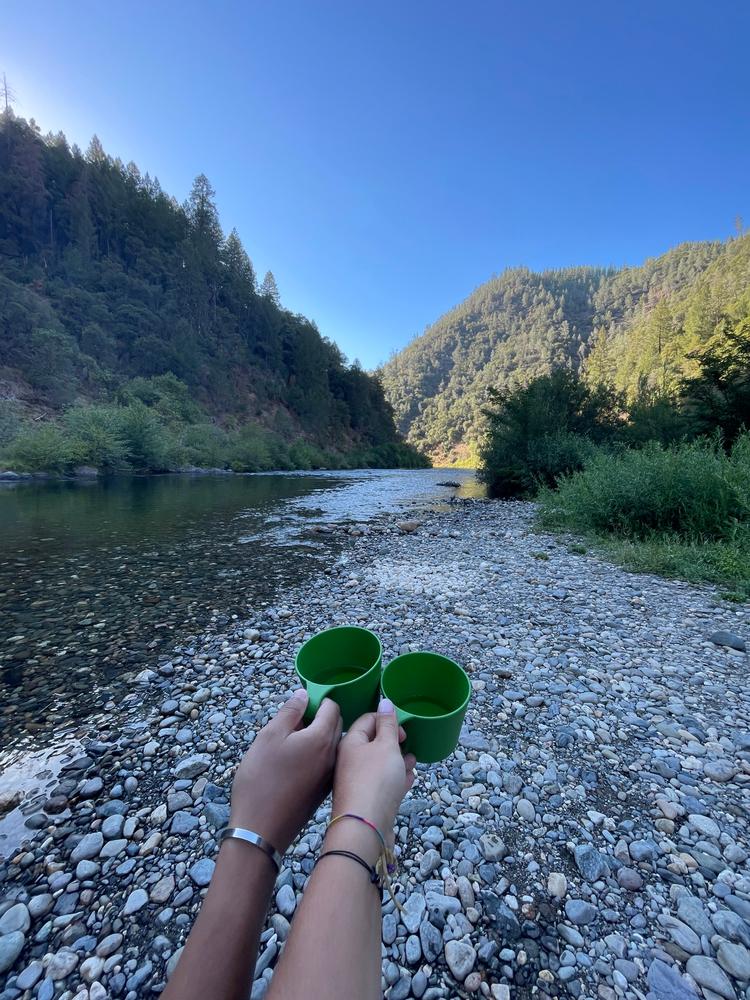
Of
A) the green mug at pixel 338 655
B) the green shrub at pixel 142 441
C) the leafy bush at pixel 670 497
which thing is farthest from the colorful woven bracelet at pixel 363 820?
the green shrub at pixel 142 441

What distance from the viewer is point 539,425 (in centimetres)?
1761

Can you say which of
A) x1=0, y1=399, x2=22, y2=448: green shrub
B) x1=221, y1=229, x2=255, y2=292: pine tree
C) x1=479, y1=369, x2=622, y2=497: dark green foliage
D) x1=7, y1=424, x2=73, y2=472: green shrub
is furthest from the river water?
x1=221, y1=229, x2=255, y2=292: pine tree

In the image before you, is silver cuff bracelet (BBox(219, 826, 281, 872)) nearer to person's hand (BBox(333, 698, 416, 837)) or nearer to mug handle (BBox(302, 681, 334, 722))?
person's hand (BBox(333, 698, 416, 837))

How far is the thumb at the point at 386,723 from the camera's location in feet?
3.93

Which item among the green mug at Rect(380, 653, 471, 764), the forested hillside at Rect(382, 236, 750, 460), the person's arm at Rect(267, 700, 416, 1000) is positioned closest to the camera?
the person's arm at Rect(267, 700, 416, 1000)

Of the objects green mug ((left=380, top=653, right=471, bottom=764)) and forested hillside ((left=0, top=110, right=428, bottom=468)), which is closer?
green mug ((left=380, top=653, right=471, bottom=764))

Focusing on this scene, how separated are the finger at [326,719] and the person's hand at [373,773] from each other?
0.18ft

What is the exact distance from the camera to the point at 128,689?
298cm

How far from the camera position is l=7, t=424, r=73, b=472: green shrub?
17.6m

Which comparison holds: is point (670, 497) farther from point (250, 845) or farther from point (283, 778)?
point (250, 845)

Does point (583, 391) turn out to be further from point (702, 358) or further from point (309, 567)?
point (309, 567)

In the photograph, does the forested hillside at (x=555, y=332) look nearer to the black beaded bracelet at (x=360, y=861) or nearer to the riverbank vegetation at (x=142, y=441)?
the riverbank vegetation at (x=142, y=441)

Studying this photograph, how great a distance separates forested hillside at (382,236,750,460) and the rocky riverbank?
4360cm

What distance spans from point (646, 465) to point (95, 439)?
23.1 m
